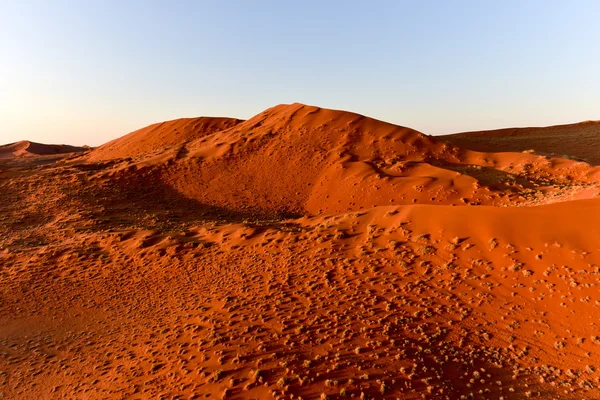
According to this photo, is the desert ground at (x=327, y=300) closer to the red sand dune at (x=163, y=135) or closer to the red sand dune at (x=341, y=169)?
the red sand dune at (x=341, y=169)

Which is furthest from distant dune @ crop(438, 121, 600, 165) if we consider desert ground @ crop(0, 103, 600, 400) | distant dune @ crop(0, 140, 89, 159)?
distant dune @ crop(0, 140, 89, 159)

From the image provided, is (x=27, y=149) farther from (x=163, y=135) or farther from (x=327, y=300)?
(x=327, y=300)

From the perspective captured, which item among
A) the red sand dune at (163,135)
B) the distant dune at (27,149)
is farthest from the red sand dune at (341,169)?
the distant dune at (27,149)

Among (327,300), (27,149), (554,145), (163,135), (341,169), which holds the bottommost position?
(327,300)

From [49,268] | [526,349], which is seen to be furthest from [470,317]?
[49,268]

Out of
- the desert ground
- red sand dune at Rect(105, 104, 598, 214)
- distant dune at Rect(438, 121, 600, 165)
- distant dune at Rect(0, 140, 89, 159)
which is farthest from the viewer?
distant dune at Rect(0, 140, 89, 159)

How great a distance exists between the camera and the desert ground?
603cm

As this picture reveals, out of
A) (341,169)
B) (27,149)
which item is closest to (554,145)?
(341,169)

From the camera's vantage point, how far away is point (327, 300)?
845cm

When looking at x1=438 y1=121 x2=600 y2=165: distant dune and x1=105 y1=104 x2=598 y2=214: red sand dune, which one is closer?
x1=105 y1=104 x2=598 y2=214: red sand dune

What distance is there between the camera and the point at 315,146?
2683cm

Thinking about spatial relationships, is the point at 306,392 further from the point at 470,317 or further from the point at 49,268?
the point at 49,268

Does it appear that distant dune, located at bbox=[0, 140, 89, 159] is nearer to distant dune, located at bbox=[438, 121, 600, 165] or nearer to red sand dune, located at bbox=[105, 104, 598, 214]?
red sand dune, located at bbox=[105, 104, 598, 214]

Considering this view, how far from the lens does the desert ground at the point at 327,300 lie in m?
6.03
